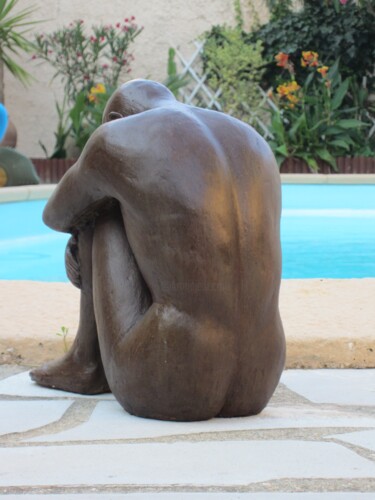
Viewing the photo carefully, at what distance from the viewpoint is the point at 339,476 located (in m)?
1.55

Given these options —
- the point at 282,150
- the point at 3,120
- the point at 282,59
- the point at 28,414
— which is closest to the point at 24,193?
the point at 3,120

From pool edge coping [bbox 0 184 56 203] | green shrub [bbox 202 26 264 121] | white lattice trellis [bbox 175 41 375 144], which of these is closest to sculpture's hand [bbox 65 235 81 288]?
pool edge coping [bbox 0 184 56 203]

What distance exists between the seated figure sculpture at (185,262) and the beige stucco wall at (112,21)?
9.95 metres

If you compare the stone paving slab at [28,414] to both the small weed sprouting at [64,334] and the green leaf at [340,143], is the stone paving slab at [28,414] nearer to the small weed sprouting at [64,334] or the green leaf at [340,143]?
the small weed sprouting at [64,334]

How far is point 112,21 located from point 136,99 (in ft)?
32.8

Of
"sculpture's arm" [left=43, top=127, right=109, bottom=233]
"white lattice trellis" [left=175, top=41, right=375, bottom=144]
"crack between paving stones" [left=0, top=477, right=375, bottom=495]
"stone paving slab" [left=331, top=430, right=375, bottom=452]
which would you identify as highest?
"sculpture's arm" [left=43, top=127, right=109, bottom=233]

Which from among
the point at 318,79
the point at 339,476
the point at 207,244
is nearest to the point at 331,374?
the point at 207,244

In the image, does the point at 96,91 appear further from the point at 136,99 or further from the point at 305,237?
the point at 136,99

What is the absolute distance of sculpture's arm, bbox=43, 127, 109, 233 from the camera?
2.03m

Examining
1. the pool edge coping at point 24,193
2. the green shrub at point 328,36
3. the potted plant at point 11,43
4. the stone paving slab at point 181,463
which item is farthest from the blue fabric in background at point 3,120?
the stone paving slab at point 181,463

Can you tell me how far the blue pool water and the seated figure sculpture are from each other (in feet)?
11.3

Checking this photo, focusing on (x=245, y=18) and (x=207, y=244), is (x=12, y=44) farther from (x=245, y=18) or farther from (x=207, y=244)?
(x=207, y=244)

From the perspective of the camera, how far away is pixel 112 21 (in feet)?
39.0

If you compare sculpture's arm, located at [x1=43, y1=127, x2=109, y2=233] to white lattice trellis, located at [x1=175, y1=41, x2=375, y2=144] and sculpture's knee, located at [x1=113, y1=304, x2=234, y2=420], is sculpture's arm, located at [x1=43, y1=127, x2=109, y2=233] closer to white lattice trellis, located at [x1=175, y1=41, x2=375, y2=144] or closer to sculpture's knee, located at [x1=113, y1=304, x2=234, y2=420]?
sculpture's knee, located at [x1=113, y1=304, x2=234, y2=420]
